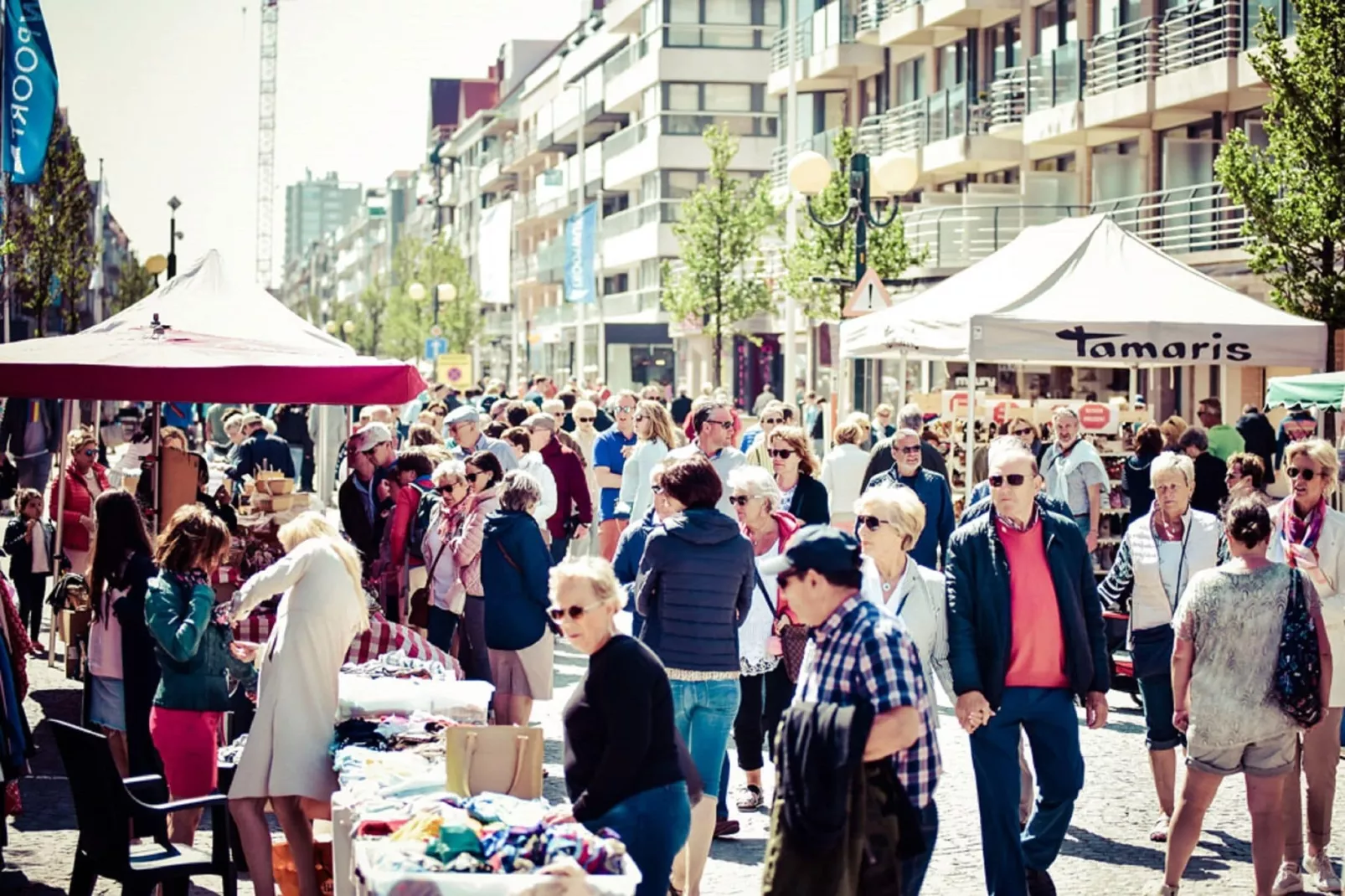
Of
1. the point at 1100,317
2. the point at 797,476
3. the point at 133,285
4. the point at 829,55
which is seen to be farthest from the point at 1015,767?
the point at 133,285

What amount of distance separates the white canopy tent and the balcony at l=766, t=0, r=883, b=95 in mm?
28137

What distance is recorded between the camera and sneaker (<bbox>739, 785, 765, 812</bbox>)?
10.3 m

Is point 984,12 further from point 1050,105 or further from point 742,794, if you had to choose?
point 742,794

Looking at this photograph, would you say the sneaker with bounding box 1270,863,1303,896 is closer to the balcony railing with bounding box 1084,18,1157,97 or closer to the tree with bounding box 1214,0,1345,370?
the tree with bounding box 1214,0,1345,370

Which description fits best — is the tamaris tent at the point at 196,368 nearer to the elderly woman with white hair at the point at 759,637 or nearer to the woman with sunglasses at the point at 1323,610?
the elderly woman with white hair at the point at 759,637

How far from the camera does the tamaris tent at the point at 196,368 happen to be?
34.5 feet

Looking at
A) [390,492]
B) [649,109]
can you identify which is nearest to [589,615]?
[390,492]

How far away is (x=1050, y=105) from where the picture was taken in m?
37.3

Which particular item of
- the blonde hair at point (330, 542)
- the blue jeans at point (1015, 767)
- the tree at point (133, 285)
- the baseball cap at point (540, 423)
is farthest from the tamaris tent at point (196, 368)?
the tree at point (133, 285)

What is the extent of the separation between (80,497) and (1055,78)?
25.6 meters

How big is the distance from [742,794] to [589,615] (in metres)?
4.30

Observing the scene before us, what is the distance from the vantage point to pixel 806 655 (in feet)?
20.1

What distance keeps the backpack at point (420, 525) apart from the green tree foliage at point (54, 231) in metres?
27.1

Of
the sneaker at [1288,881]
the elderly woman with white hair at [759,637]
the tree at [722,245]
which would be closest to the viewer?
the sneaker at [1288,881]
